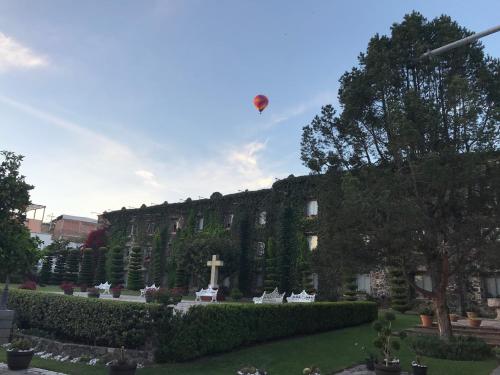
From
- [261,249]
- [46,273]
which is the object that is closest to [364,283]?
[261,249]

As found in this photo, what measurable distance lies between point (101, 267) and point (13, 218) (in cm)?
3591

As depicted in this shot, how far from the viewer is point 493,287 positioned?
875 inches

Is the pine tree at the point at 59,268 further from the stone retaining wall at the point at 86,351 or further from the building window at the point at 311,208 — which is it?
the stone retaining wall at the point at 86,351

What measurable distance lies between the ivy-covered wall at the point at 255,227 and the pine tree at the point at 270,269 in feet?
0.49

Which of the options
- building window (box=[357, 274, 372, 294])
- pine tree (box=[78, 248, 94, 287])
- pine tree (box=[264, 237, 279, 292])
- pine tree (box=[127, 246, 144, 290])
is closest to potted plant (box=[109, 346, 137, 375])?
building window (box=[357, 274, 372, 294])

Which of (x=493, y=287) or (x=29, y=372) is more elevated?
(x=493, y=287)

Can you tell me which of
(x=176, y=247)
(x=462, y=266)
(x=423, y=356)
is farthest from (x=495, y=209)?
(x=176, y=247)

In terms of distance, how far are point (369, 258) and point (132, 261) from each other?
3218 centimetres

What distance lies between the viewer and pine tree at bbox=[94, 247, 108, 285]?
1715 inches

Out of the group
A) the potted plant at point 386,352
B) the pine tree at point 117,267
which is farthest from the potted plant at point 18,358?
the pine tree at point 117,267

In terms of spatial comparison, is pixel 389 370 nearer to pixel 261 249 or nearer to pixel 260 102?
pixel 260 102

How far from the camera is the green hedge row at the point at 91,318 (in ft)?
33.5

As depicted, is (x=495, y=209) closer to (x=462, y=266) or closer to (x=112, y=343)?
(x=462, y=266)

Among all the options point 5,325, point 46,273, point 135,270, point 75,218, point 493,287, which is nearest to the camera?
point 5,325
